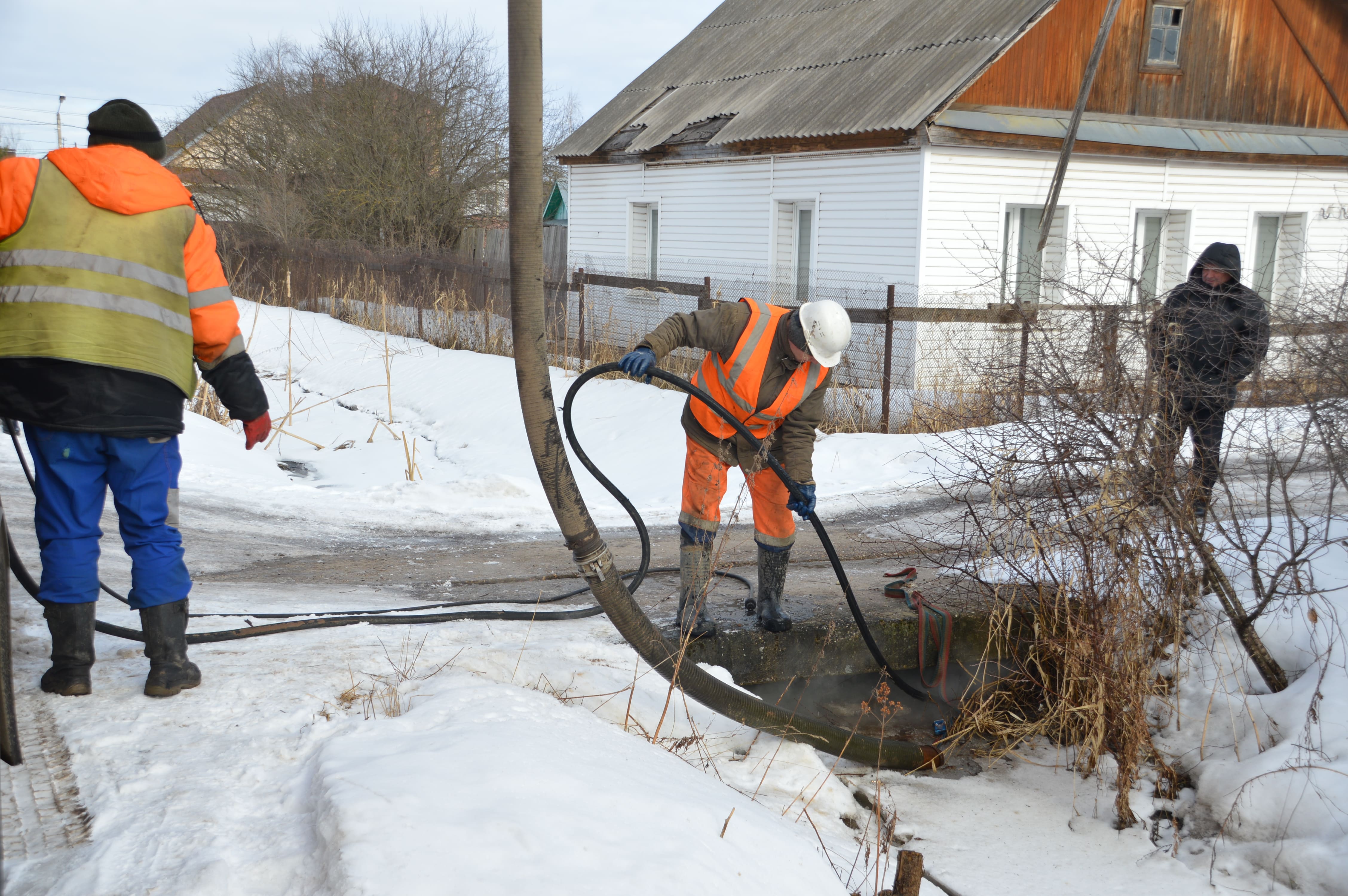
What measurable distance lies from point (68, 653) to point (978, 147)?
12.9m

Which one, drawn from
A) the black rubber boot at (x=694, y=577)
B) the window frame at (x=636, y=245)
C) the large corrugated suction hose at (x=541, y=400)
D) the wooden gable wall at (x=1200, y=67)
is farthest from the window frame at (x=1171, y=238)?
the large corrugated suction hose at (x=541, y=400)

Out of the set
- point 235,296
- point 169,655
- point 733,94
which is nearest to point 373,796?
point 169,655

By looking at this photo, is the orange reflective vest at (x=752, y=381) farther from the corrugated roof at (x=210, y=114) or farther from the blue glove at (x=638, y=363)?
the corrugated roof at (x=210, y=114)

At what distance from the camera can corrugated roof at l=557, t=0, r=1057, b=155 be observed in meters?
13.6

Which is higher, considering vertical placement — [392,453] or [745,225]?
[745,225]

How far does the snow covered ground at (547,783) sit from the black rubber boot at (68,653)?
47 mm

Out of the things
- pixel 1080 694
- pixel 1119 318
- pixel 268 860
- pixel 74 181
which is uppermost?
pixel 74 181

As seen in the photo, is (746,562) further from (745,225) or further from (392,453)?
(745,225)

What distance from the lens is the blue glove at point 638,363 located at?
414 centimetres

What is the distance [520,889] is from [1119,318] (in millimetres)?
3630

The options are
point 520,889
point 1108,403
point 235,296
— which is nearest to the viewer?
point 520,889

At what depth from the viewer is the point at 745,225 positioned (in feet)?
54.8

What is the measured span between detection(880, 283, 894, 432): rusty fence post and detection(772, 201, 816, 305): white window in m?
5.30

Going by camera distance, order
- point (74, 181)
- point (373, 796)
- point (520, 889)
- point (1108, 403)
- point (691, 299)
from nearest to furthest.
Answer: point (520, 889)
point (373, 796)
point (74, 181)
point (1108, 403)
point (691, 299)
